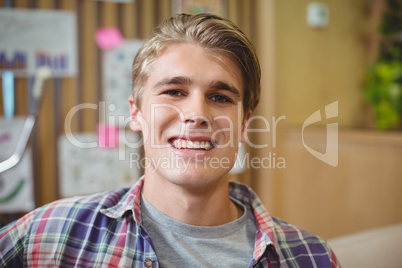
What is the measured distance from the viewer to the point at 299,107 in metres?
2.55

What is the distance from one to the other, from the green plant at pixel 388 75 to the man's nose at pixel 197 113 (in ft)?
5.37

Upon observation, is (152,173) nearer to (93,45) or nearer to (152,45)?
(152,45)

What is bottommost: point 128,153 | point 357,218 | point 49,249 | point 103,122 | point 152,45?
point 357,218

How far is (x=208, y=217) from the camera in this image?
3.43 ft

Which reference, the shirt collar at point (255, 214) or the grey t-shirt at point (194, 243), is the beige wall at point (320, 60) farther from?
the grey t-shirt at point (194, 243)

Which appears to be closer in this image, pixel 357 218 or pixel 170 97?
pixel 170 97

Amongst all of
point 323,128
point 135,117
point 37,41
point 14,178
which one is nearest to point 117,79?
point 37,41

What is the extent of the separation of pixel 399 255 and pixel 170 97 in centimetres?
92

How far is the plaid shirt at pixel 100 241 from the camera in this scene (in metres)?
0.94

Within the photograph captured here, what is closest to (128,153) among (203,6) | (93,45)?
(93,45)

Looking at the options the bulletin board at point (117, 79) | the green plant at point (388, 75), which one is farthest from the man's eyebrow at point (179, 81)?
the green plant at point (388, 75)

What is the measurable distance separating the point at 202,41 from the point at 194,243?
545 mm

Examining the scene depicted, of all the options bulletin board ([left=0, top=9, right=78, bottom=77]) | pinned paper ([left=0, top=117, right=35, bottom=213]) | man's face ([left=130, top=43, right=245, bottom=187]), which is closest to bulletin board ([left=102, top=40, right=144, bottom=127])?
bulletin board ([left=0, top=9, right=78, bottom=77])

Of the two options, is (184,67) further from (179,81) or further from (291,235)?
(291,235)
